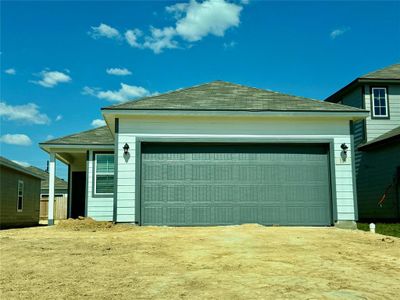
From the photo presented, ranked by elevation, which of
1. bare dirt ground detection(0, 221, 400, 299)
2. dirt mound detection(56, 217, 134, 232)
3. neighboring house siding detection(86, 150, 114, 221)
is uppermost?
neighboring house siding detection(86, 150, 114, 221)

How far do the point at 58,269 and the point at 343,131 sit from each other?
356 inches

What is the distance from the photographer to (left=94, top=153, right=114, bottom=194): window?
16.1m

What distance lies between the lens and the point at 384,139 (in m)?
17.1

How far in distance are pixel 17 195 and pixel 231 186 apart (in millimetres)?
10009

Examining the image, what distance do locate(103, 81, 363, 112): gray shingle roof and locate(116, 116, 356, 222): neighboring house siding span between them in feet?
1.01

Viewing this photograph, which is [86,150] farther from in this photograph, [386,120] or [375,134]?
[386,120]

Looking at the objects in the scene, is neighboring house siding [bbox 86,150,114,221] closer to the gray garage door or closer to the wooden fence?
the gray garage door

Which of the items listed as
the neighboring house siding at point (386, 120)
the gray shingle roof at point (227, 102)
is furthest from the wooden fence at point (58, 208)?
the neighboring house siding at point (386, 120)

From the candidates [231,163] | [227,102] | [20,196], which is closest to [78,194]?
[20,196]

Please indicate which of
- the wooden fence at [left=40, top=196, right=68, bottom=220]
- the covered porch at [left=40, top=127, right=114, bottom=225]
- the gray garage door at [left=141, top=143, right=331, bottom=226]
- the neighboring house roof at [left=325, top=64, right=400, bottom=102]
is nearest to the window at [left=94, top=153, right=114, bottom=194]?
the covered porch at [left=40, top=127, right=114, bottom=225]

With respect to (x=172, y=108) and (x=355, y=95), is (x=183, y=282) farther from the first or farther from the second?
(x=355, y=95)

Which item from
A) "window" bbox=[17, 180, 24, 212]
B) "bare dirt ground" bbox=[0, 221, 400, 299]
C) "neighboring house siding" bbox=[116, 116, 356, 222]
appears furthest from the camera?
"window" bbox=[17, 180, 24, 212]

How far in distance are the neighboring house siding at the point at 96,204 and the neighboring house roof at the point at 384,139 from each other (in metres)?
10.1

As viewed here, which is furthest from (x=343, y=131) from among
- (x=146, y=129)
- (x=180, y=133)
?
(x=146, y=129)
